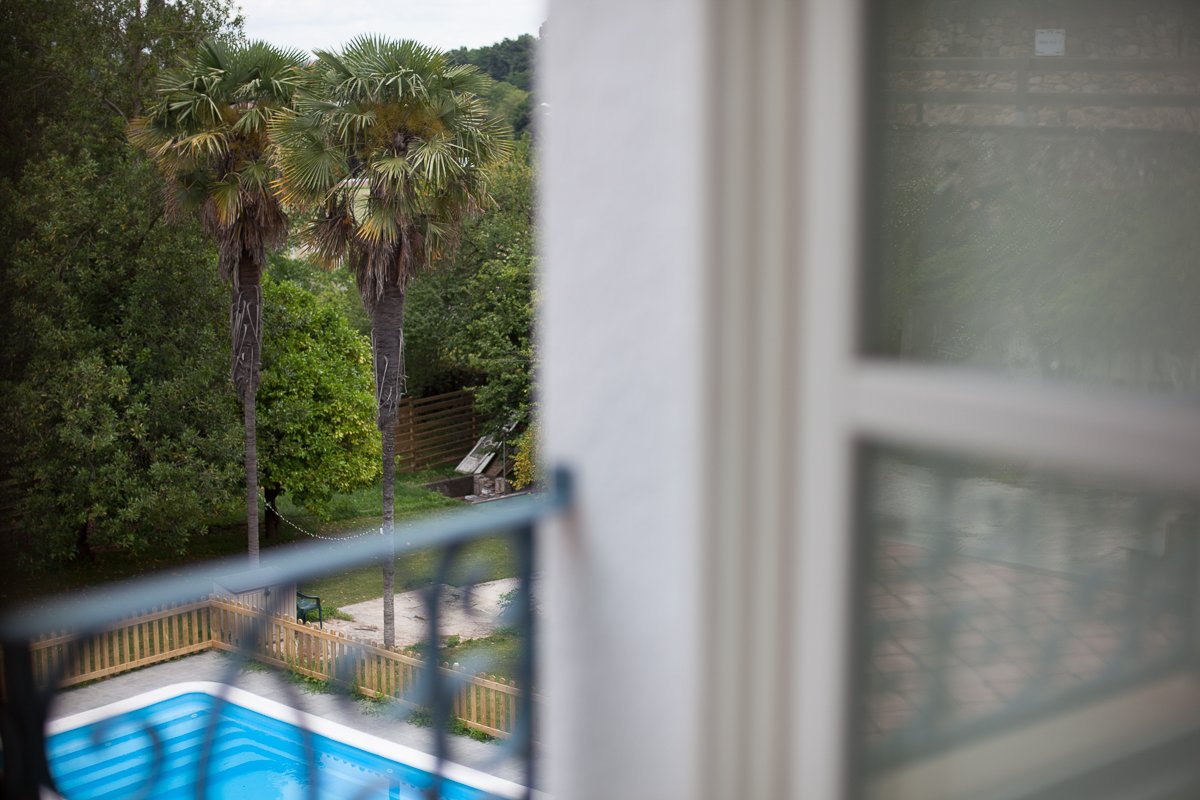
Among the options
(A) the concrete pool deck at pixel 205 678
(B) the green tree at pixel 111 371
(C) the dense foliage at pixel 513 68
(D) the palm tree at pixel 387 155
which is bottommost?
(A) the concrete pool deck at pixel 205 678

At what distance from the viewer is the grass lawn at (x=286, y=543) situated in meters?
12.9

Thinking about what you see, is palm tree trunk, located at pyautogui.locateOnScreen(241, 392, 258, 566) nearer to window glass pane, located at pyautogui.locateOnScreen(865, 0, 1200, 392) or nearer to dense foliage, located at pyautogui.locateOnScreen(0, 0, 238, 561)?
dense foliage, located at pyautogui.locateOnScreen(0, 0, 238, 561)

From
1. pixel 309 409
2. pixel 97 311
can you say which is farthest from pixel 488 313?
pixel 97 311

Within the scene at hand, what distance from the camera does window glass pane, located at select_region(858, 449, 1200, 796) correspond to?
→ 667 mm

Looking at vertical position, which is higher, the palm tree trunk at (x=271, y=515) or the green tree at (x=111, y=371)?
the green tree at (x=111, y=371)

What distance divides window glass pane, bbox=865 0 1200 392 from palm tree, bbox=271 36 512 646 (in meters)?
10.5

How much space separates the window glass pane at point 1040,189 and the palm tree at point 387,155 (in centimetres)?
1046

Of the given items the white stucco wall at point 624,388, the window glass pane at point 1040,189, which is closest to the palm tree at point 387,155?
the white stucco wall at point 624,388

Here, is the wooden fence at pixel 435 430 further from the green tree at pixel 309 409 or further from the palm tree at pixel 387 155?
the palm tree at pixel 387 155

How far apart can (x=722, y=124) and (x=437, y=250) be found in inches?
431

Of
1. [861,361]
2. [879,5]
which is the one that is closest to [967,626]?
[861,361]

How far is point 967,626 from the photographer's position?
793mm

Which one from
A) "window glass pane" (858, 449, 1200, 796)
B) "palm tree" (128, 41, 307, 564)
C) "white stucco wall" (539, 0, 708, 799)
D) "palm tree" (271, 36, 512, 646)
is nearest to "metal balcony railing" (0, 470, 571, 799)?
"white stucco wall" (539, 0, 708, 799)

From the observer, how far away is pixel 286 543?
15.4 m
